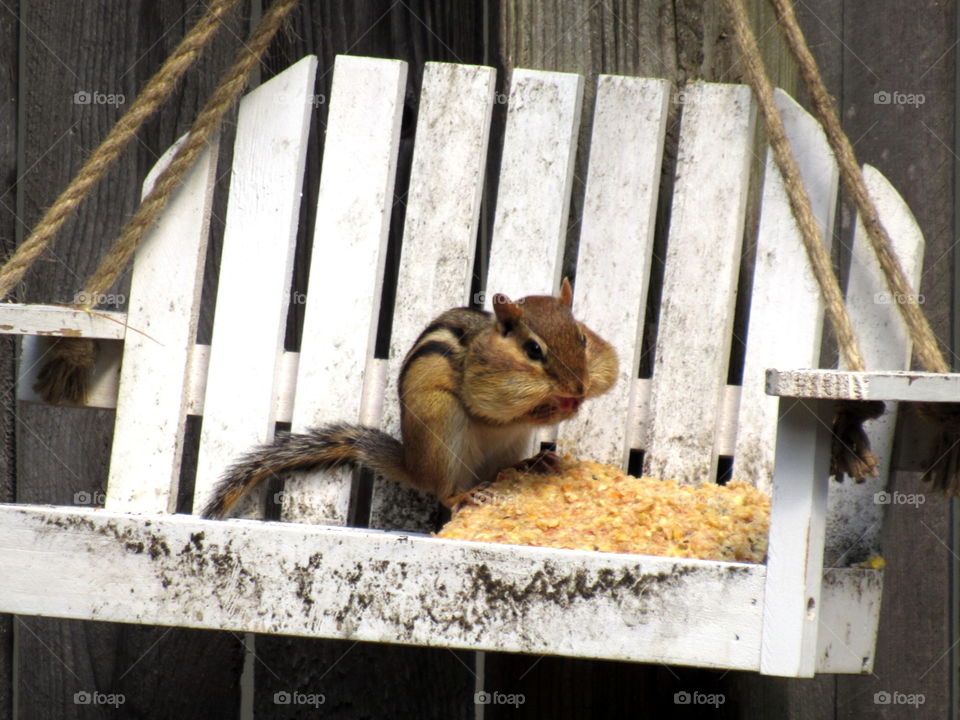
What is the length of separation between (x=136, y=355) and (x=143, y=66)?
63 centimetres

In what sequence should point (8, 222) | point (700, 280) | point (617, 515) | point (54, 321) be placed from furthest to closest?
point (8, 222), point (700, 280), point (54, 321), point (617, 515)

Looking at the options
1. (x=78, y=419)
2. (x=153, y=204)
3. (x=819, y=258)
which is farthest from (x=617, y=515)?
(x=78, y=419)

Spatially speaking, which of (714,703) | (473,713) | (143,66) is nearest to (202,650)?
(473,713)

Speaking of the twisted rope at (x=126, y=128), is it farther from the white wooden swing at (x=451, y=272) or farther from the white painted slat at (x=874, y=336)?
the white painted slat at (x=874, y=336)

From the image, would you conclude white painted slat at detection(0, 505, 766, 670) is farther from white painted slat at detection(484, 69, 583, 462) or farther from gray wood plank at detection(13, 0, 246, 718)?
white painted slat at detection(484, 69, 583, 462)

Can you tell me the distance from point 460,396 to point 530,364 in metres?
0.17

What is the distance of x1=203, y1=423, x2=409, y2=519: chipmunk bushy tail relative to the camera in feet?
7.05

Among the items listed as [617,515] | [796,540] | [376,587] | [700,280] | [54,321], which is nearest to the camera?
[796,540]

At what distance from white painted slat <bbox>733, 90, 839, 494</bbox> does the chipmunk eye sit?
0.40 metres

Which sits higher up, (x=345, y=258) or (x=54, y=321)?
(x=345, y=258)

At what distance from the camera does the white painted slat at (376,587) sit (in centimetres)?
155

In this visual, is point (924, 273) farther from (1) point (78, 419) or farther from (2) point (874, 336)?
(1) point (78, 419)

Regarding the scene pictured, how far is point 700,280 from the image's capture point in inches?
90.1

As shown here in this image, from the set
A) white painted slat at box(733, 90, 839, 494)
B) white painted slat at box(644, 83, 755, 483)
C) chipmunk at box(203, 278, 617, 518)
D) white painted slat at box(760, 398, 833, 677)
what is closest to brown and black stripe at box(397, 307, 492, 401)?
chipmunk at box(203, 278, 617, 518)
